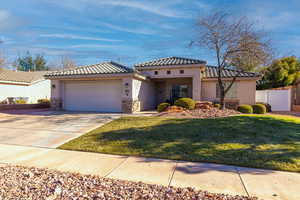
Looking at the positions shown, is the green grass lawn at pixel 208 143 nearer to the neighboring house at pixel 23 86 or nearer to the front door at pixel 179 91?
the front door at pixel 179 91

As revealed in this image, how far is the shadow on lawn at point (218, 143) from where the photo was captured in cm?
407

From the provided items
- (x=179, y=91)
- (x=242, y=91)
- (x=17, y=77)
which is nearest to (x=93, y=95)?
(x=179, y=91)

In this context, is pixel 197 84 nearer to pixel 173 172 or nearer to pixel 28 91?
pixel 173 172

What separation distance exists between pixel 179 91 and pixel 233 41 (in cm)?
670

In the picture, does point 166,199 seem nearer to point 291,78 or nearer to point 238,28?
point 238,28

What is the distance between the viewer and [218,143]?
5152mm

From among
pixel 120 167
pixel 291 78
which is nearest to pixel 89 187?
pixel 120 167

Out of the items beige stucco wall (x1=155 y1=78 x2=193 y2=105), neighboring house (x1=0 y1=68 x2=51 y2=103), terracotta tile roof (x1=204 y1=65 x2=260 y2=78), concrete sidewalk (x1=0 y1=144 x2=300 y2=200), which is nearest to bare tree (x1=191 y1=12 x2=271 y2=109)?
terracotta tile roof (x1=204 y1=65 x2=260 y2=78)

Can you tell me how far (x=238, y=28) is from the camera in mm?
11570

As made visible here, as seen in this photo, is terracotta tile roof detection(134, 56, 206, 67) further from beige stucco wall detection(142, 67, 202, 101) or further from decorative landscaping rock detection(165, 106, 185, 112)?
decorative landscaping rock detection(165, 106, 185, 112)

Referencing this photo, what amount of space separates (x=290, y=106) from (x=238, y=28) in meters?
10.5

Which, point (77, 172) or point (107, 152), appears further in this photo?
point (107, 152)

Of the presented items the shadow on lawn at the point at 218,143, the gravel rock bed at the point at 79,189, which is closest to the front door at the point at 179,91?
the shadow on lawn at the point at 218,143

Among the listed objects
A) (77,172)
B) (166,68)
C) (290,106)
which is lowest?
(77,172)
